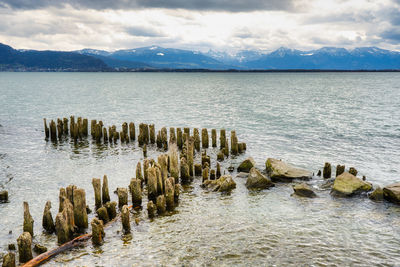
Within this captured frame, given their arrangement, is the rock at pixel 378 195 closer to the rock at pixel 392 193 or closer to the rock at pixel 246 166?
the rock at pixel 392 193

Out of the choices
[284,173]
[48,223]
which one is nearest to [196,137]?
[284,173]

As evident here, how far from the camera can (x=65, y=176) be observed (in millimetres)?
20594

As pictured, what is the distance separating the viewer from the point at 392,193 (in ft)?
52.1

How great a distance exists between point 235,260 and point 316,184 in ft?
33.3

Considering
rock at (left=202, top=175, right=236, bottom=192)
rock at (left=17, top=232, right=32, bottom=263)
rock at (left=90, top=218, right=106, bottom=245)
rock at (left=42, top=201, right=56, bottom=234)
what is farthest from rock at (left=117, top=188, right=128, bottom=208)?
rock at (left=202, top=175, right=236, bottom=192)

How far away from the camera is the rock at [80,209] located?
499 inches

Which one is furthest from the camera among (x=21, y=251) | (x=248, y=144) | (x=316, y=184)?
(x=248, y=144)

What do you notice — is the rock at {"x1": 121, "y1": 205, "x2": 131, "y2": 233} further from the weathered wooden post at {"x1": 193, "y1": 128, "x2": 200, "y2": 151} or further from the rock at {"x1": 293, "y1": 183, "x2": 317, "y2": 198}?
the weathered wooden post at {"x1": 193, "y1": 128, "x2": 200, "y2": 151}

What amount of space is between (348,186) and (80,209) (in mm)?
14327

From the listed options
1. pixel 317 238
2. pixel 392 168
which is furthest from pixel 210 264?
pixel 392 168

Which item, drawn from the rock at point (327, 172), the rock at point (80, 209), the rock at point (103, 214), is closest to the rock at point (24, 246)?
the rock at point (80, 209)

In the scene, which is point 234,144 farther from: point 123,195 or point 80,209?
point 80,209

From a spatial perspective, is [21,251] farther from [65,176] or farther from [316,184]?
[316,184]

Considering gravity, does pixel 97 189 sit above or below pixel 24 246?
above
